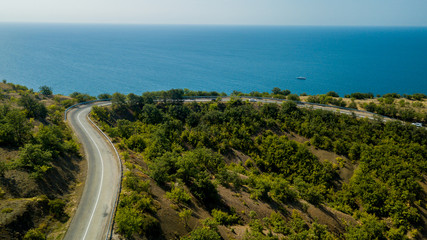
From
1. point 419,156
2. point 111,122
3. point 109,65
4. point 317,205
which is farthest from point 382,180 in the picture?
point 109,65

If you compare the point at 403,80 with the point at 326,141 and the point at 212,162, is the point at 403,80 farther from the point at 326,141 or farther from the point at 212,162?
the point at 212,162

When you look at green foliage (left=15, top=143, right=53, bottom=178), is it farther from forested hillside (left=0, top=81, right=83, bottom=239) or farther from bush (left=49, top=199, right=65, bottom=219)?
bush (left=49, top=199, right=65, bottom=219)

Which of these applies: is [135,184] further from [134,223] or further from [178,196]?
[134,223]

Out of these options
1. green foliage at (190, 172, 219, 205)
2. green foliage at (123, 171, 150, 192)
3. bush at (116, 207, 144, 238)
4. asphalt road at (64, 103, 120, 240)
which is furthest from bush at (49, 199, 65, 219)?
green foliage at (190, 172, 219, 205)

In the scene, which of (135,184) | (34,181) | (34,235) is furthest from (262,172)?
(34,181)

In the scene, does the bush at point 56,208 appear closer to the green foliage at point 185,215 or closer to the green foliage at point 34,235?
the green foliage at point 34,235

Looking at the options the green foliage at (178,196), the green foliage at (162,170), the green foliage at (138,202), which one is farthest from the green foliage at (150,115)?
the green foliage at (138,202)

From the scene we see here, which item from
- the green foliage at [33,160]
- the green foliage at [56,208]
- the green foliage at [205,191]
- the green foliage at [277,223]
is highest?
the green foliage at [33,160]
